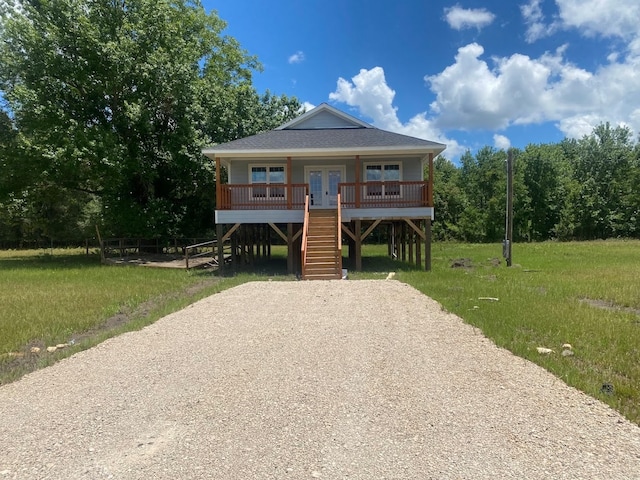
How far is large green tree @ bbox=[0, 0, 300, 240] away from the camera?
21.0m

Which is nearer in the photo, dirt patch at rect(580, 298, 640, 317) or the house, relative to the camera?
dirt patch at rect(580, 298, 640, 317)

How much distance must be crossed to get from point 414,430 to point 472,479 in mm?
768

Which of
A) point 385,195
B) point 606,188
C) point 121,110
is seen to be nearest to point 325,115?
point 385,195

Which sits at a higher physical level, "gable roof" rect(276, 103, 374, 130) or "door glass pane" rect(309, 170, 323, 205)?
"gable roof" rect(276, 103, 374, 130)

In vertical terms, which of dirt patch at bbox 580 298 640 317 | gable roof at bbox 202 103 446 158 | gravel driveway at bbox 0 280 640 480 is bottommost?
gravel driveway at bbox 0 280 640 480

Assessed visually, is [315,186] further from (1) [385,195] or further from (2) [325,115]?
(2) [325,115]

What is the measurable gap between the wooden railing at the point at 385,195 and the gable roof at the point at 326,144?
1.26 metres

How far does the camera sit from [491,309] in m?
8.77

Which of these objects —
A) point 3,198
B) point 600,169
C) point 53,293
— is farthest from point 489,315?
point 600,169

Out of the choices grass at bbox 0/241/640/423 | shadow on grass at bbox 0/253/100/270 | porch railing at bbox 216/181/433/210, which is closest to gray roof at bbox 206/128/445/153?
porch railing at bbox 216/181/433/210

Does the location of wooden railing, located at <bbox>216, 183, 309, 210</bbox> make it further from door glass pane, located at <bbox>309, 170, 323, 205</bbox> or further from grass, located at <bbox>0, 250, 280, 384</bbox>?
grass, located at <bbox>0, 250, 280, 384</bbox>

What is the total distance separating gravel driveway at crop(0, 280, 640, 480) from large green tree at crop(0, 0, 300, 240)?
17.6 meters

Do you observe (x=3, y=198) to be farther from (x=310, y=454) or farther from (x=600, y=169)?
(x=600, y=169)

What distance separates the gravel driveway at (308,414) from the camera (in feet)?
10.8
